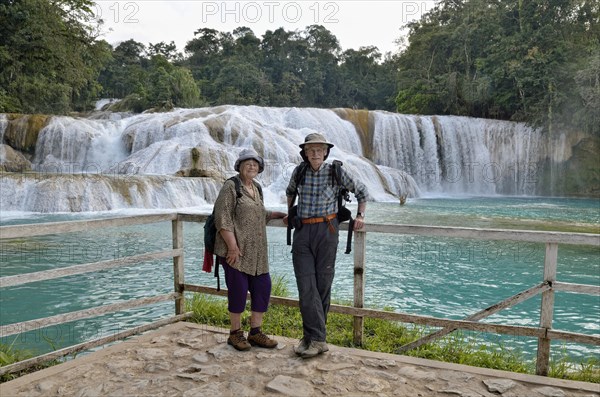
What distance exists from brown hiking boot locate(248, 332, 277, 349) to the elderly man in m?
0.25

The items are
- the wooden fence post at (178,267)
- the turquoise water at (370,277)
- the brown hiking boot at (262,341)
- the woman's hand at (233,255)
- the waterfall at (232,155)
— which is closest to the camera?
the woman's hand at (233,255)

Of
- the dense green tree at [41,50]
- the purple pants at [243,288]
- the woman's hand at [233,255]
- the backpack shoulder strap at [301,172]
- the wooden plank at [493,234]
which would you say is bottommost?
the purple pants at [243,288]

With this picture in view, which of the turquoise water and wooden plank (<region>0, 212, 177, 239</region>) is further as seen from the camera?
the turquoise water

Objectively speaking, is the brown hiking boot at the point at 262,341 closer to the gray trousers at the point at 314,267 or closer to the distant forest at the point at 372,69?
the gray trousers at the point at 314,267

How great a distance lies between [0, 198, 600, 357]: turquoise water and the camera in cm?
667

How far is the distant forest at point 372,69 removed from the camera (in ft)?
83.6

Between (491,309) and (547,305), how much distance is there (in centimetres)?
38

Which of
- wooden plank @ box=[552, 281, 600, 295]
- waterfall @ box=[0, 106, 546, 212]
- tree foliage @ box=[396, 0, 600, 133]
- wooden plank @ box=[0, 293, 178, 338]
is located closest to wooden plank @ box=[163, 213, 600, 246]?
wooden plank @ box=[552, 281, 600, 295]

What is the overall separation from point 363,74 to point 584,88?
31817mm

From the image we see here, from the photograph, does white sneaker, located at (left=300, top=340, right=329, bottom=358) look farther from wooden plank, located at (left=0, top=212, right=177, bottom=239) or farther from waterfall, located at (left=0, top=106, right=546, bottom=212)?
waterfall, located at (left=0, top=106, right=546, bottom=212)

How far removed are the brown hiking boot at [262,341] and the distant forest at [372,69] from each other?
79.9 ft

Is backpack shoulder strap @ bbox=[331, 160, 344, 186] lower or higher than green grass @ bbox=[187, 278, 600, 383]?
higher

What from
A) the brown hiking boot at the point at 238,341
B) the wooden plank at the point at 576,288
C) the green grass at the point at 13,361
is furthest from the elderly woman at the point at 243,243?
the wooden plank at the point at 576,288

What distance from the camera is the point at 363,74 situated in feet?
186
